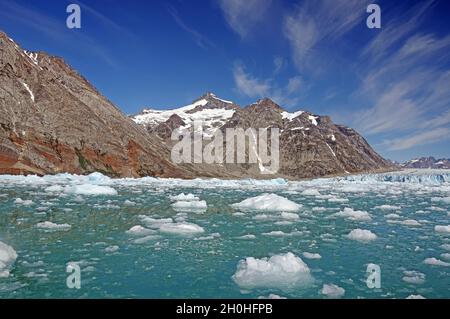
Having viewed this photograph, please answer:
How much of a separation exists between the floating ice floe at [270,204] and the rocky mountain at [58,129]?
162 ft

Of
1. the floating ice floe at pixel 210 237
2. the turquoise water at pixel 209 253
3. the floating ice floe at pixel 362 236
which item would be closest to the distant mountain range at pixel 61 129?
the turquoise water at pixel 209 253

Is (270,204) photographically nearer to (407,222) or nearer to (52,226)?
(407,222)

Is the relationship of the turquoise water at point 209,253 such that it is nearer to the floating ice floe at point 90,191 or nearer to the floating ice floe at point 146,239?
the floating ice floe at point 146,239

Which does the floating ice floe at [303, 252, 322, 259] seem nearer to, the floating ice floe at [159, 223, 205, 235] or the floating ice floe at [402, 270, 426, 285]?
the floating ice floe at [402, 270, 426, 285]

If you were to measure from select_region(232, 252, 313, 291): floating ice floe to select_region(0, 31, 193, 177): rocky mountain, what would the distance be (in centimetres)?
5980

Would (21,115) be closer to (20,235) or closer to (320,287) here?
(20,235)

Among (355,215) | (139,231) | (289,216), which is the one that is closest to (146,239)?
(139,231)

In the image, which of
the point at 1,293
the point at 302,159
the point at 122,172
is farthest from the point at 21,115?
the point at 302,159

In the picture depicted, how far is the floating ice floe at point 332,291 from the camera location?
8.14 m

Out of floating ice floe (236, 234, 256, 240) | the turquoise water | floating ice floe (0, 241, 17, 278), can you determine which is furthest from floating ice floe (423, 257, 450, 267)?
floating ice floe (0, 241, 17, 278)

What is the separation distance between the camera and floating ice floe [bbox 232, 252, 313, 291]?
8.88 metres

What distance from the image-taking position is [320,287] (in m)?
8.69
